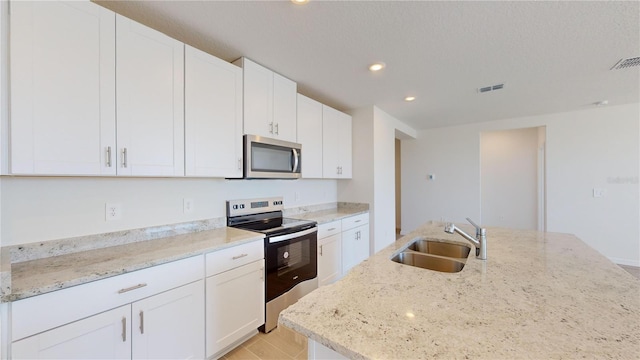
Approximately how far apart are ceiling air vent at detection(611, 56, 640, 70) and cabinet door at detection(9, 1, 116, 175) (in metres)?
4.11

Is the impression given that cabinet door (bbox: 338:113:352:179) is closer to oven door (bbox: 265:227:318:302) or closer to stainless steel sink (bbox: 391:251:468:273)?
oven door (bbox: 265:227:318:302)

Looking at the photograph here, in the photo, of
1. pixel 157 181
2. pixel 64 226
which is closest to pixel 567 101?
pixel 157 181

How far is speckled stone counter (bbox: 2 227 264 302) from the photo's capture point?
1079 millimetres

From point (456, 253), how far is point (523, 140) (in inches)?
189

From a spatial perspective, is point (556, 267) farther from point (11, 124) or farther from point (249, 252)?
point (11, 124)

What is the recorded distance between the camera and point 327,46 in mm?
2000

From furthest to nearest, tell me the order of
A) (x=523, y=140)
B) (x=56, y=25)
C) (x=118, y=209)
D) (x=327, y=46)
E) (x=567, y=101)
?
(x=523, y=140)
(x=567, y=101)
(x=327, y=46)
(x=118, y=209)
(x=56, y=25)

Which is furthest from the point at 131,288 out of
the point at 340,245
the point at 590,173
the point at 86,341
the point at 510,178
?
the point at 510,178

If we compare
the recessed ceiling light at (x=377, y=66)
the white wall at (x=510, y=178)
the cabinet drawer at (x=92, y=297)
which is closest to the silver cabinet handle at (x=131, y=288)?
the cabinet drawer at (x=92, y=297)

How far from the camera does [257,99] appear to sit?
2.27m

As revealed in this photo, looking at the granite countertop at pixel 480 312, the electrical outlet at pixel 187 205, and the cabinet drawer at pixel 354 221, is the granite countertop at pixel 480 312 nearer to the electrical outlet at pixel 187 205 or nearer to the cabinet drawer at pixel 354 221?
the electrical outlet at pixel 187 205

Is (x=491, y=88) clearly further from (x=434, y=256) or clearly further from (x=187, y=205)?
(x=187, y=205)

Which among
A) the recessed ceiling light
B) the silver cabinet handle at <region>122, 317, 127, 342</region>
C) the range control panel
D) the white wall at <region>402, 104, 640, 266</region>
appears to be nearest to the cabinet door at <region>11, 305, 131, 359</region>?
the silver cabinet handle at <region>122, 317, 127, 342</region>

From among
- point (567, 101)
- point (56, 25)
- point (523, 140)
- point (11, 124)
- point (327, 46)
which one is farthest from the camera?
point (523, 140)
